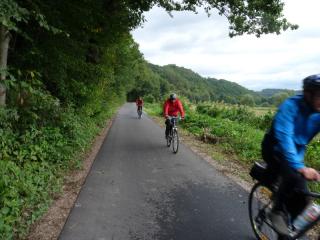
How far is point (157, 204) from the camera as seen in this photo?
5.99 meters

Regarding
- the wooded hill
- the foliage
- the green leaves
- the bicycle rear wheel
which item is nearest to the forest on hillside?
the green leaves

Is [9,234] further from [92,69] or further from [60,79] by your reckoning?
[92,69]

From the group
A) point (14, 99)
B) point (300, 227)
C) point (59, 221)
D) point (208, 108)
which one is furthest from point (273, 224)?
point (208, 108)

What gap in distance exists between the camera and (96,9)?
10.5 m

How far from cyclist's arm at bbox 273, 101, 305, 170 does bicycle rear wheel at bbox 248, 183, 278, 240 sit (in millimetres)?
989

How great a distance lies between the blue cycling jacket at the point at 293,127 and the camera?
130 inches

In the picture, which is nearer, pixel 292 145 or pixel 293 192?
pixel 292 145

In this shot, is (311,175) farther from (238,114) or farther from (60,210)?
(238,114)

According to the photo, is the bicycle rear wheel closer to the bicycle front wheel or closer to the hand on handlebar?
the hand on handlebar

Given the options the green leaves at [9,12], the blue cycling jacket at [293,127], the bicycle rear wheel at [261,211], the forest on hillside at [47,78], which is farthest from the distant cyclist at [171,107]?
the blue cycling jacket at [293,127]

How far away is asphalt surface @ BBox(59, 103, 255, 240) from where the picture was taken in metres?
4.84

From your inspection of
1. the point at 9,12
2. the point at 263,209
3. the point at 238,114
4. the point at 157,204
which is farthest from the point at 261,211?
the point at 238,114

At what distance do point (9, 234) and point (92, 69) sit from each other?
874 cm

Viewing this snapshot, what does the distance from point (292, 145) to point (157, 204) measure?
10.8 ft
